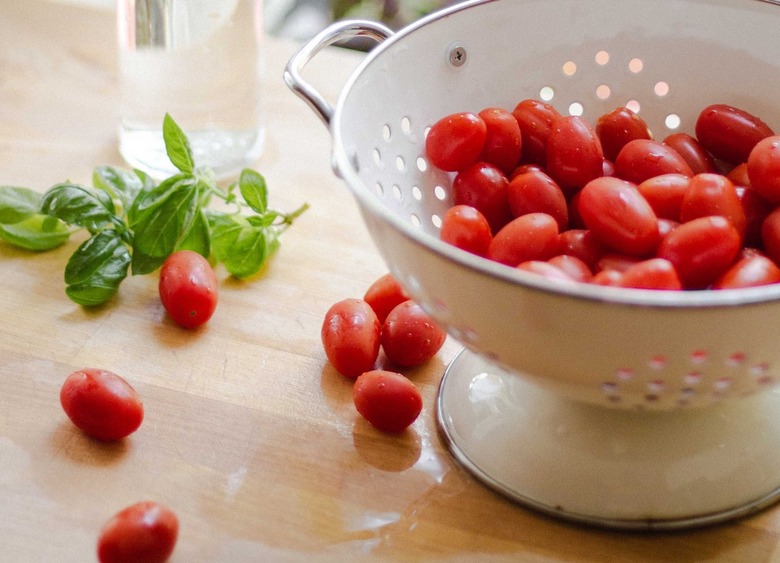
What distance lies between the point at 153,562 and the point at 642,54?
0.65m

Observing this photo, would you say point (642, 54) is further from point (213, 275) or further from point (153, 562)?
point (153, 562)

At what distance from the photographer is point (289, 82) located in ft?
2.52

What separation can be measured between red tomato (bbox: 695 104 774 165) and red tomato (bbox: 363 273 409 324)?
1.07 feet

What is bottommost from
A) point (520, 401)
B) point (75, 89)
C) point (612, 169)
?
point (75, 89)

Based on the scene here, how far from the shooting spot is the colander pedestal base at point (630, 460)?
0.73 m

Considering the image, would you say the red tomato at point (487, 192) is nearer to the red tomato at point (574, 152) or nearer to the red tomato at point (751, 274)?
the red tomato at point (574, 152)

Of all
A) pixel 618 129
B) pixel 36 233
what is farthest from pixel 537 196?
pixel 36 233

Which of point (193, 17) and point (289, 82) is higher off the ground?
point (289, 82)

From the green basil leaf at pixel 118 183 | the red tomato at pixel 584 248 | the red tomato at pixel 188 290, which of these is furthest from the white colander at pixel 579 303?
the green basil leaf at pixel 118 183

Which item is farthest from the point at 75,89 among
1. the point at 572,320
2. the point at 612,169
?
the point at 572,320

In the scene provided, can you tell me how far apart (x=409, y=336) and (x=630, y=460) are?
0.75ft

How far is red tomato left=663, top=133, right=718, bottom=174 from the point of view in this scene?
882 mm

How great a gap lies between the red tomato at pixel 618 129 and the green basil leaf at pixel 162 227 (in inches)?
16.1

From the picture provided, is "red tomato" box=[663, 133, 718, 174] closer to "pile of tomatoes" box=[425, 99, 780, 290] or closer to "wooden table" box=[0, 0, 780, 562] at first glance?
"pile of tomatoes" box=[425, 99, 780, 290]
